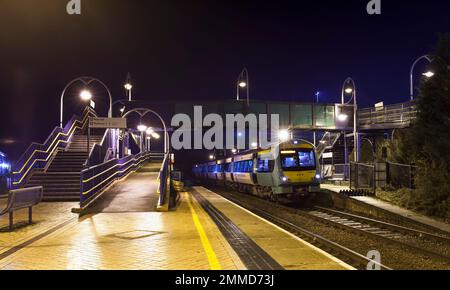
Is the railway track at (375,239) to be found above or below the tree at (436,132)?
below

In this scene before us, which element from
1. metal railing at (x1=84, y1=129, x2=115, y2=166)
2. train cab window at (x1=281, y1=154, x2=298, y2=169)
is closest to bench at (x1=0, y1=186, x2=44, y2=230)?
metal railing at (x1=84, y1=129, x2=115, y2=166)

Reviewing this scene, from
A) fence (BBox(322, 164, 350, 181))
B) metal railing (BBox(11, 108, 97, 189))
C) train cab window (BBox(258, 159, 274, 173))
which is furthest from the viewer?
fence (BBox(322, 164, 350, 181))

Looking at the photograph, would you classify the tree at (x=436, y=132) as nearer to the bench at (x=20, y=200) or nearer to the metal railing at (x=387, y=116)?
the metal railing at (x=387, y=116)

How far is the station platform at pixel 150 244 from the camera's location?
732 cm

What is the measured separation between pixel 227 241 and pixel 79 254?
293 centimetres

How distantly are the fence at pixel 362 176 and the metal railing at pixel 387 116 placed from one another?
7.66 metres

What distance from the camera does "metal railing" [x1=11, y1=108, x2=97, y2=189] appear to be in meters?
19.7

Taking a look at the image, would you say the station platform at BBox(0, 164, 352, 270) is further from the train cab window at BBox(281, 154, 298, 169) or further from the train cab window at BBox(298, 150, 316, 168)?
the train cab window at BBox(298, 150, 316, 168)

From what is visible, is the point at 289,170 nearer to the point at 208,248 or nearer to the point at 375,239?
the point at 375,239

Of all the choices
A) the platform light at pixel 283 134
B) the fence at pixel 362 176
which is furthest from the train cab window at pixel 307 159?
the platform light at pixel 283 134

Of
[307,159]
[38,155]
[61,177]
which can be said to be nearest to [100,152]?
[38,155]

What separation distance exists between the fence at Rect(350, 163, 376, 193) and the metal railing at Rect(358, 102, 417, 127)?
302 inches
